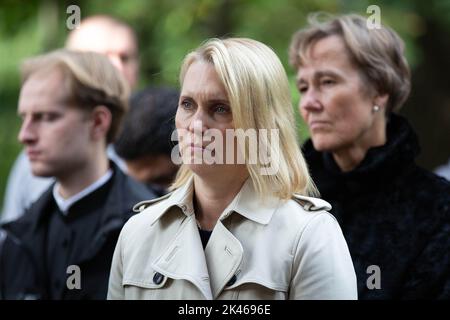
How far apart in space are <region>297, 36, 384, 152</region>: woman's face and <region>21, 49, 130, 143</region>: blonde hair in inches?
37.0

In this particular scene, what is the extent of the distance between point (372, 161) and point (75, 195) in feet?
4.35

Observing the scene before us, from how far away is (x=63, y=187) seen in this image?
3.65m

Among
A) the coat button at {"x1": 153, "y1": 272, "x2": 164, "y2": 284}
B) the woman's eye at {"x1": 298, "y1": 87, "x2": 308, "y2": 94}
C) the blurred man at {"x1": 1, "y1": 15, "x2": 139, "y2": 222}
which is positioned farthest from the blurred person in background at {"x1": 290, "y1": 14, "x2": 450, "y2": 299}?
the blurred man at {"x1": 1, "y1": 15, "x2": 139, "y2": 222}

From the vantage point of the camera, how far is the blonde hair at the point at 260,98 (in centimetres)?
216

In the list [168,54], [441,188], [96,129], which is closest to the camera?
[441,188]

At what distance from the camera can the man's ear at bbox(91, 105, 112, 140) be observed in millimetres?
3737

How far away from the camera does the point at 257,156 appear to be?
2275 millimetres

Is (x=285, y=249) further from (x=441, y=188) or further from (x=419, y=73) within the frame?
(x=419, y=73)
